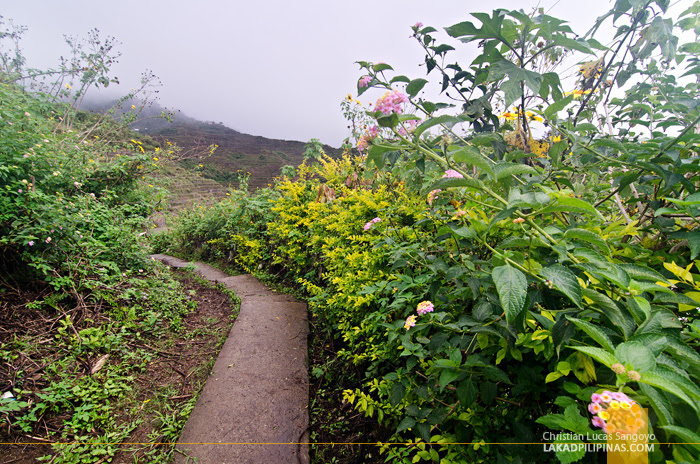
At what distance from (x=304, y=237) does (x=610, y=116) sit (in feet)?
8.56

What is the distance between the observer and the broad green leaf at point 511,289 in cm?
56

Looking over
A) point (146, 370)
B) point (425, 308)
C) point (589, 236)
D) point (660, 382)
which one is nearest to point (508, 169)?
point (589, 236)

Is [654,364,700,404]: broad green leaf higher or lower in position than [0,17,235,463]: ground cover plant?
higher

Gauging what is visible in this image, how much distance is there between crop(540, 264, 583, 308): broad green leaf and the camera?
556 mm

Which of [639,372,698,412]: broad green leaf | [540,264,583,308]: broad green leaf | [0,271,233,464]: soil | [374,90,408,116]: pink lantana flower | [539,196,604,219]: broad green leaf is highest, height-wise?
[374,90,408,116]: pink lantana flower

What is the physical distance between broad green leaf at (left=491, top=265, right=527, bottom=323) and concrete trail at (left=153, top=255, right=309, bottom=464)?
1.33m

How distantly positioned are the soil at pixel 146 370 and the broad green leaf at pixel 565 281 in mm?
1914

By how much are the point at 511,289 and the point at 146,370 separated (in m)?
2.34

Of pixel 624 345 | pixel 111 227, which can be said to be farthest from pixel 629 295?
pixel 111 227

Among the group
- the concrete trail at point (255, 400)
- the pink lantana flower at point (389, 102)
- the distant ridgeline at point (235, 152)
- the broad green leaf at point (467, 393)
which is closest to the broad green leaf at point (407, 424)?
the broad green leaf at point (467, 393)

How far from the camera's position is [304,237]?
3205mm

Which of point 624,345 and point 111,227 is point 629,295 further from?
point 111,227

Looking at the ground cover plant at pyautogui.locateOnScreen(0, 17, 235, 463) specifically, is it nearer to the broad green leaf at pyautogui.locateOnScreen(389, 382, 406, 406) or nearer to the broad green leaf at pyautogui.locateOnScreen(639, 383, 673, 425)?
the broad green leaf at pyautogui.locateOnScreen(389, 382, 406, 406)

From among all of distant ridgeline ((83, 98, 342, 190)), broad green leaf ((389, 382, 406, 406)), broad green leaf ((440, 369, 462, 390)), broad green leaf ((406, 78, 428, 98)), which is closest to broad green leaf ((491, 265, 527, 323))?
broad green leaf ((440, 369, 462, 390))
